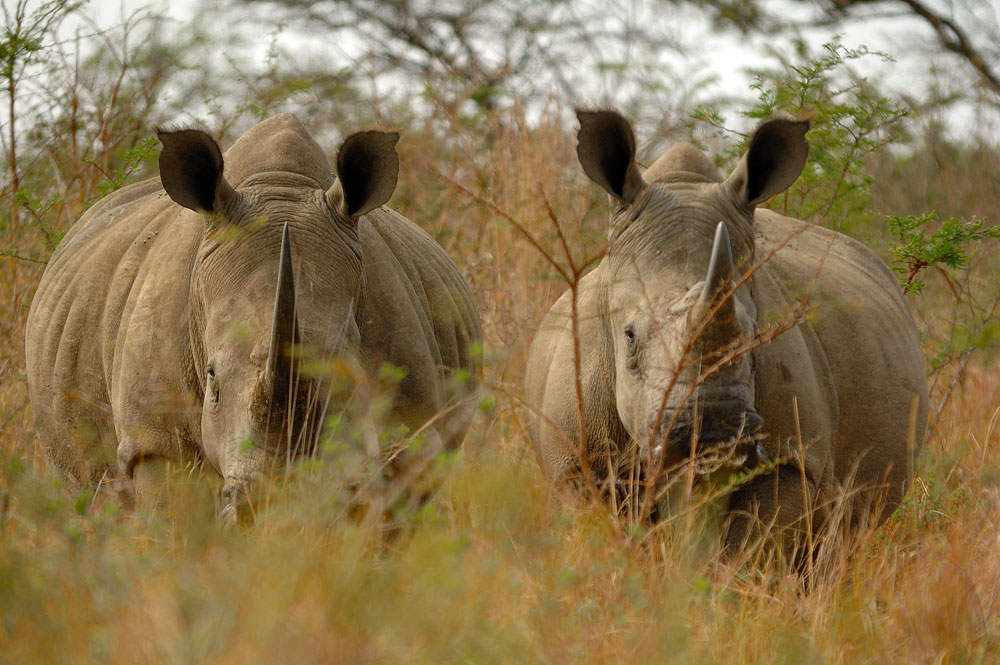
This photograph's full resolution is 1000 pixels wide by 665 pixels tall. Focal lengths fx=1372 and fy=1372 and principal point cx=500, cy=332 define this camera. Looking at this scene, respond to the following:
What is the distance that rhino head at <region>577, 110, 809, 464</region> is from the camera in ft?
14.6

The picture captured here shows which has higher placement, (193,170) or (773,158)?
(193,170)

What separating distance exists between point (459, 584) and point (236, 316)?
157 centimetres

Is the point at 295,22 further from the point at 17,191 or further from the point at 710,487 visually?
the point at 710,487

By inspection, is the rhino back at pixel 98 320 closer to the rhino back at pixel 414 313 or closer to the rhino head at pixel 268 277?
the rhino head at pixel 268 277

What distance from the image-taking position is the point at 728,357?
170 inches

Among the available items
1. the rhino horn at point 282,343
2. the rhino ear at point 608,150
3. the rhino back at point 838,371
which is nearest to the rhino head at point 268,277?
the rhino horn at point 282,343

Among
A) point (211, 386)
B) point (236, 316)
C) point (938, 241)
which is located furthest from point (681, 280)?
point (938, 241)

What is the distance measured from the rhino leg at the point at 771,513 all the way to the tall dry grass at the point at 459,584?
14 cm

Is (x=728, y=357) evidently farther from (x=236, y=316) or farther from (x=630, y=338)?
(x=236, y=316)

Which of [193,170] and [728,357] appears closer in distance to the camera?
[728,357]

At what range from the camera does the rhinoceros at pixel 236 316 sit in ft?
13.5

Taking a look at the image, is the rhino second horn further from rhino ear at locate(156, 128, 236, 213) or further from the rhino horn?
rhino ear at locate(156, 128, 236, 213)

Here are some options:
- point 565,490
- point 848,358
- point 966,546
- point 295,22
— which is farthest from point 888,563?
point 295,22

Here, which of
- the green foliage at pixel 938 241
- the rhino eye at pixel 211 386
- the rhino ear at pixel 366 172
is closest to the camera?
the rhino eye at pixel 211 386
